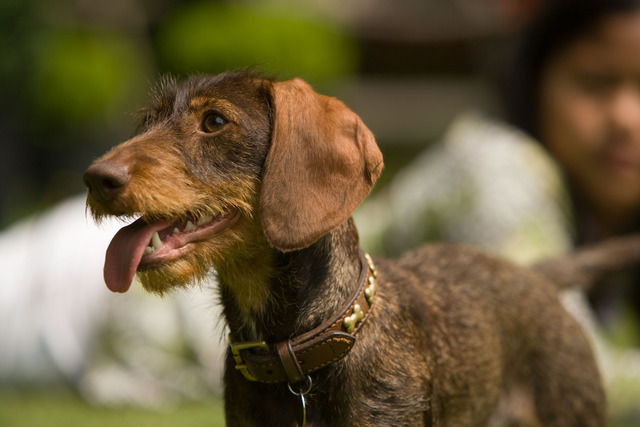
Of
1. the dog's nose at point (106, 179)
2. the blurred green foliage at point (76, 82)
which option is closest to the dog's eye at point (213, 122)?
the dog's nose at point (106, 179)

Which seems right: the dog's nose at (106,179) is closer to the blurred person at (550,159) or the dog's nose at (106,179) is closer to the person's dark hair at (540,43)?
the blurred person at (550,159)

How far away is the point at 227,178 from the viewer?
2.33 metres

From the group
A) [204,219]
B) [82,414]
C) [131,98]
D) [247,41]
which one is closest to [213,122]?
[204,219]

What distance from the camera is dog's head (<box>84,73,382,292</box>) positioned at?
2189mm

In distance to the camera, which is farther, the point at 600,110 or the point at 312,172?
the point at 600,110

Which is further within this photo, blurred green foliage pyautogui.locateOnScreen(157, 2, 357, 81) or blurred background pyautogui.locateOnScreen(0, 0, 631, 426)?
blurred green foliage pyautogui.locateOnScreen(157, 2, 357, 81)

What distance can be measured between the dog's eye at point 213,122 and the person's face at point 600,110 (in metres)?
3.44

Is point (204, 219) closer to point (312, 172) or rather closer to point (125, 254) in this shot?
point (125, 254)

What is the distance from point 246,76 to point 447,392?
1414 millimetres

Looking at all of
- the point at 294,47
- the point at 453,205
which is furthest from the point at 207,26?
the point at 453,205

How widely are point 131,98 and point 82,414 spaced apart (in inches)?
400

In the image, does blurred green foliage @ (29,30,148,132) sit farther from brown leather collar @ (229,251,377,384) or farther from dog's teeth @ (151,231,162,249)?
brown leather collar @ (229,251,377,384)

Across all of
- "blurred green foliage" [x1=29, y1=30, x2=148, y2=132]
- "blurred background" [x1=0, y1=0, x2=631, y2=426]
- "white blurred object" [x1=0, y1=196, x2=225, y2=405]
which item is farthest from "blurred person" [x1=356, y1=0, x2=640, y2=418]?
"blurred green foliage" [x1=29, y1=30, x2=148, y2=132]

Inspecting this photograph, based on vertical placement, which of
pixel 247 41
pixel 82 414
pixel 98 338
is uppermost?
pixel 247 41
